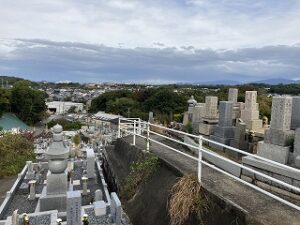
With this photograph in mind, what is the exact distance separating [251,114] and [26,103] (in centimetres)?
4972

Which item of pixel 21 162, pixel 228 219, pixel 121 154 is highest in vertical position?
pixel 228 219

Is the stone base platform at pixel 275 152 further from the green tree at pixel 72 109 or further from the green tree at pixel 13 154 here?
the green tree at pixel 72 109

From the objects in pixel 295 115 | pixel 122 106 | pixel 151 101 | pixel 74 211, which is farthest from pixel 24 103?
pixel 295 115

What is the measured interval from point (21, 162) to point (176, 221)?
37.8ft

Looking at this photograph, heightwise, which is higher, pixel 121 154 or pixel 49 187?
pixel 121 154

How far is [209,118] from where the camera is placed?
1035 centimetres

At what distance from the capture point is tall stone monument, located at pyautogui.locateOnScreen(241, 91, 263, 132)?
9.29 m

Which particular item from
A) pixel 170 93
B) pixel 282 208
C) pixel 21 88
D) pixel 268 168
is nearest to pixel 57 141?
pixel 268 168

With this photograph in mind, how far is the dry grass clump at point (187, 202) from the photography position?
402cm

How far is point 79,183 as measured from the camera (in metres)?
9.33

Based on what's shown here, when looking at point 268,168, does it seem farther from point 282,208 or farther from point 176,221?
point 176,221

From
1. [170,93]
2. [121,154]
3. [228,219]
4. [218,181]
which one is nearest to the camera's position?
[228,219]

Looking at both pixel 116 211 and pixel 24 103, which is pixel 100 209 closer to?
pixel 116 211

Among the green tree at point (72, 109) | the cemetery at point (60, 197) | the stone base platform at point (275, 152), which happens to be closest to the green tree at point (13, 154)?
the cemetery at point (60, 197)
